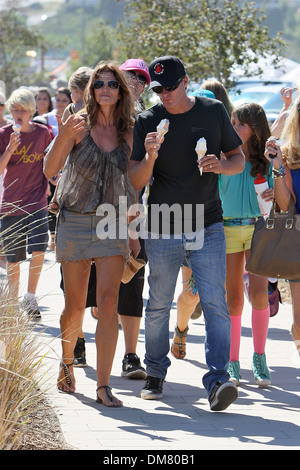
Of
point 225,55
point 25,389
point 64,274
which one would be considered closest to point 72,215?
point 64,274

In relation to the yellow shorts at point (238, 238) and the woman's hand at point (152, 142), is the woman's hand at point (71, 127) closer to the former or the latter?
the woman's hand at point (152, 142)

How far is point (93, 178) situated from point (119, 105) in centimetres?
51

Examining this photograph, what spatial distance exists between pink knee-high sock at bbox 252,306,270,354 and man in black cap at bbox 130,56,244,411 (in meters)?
0.83

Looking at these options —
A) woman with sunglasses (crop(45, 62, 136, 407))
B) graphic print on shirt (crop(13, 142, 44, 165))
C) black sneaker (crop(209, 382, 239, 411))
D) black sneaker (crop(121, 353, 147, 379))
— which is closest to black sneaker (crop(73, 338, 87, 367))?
black sneaker (crop(121, 353, 147, 379))

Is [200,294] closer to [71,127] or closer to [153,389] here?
[153,389]

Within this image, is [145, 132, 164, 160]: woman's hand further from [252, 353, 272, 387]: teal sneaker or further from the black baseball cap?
[252, 353, 272, 387]: teal sneaker

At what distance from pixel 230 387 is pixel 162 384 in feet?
2.24

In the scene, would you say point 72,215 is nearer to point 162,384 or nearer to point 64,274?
point 64,274

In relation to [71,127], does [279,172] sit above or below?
below

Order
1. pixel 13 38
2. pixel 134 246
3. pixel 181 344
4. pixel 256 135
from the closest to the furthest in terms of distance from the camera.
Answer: pixel 134 246
pixel 256 135
pixel 181 344
pixel 13 38

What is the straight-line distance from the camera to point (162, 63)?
5512mm

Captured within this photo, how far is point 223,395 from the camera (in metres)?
5.38

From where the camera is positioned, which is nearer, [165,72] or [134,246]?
[165,72]

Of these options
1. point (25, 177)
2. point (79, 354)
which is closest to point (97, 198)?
point (79, 354)
